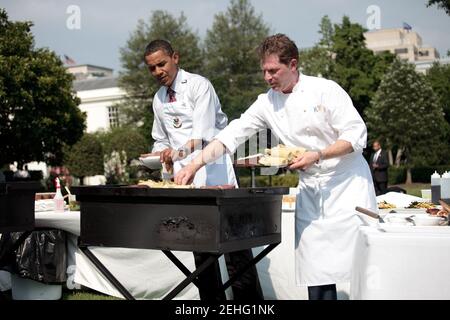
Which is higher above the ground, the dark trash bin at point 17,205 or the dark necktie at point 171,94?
the dark necktie at point 171,94

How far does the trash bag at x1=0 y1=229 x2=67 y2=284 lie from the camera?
214 inches

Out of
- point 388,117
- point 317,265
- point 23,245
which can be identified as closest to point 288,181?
point 388,117

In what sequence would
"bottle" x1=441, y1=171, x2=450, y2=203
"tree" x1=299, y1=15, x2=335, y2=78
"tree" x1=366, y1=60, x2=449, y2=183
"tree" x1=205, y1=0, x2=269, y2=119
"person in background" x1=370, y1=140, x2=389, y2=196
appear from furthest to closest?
1. "tree" x1=205, y1=0, x2=269, y2=119
2. "tree" x1=299, y1=15, x2=335, y2=78
3. "tree" x1=366, y1=60, x2=449, y2=183
4. "person in background" x1=370, y1=140, x2=389, y2=196
5. "bottle" x1=441, y1=171, x2=450, y2=203

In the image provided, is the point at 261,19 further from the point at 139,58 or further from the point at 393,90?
the point at 393,90

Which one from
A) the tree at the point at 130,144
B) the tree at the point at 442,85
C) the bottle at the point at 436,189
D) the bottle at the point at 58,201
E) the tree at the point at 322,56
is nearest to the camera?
the bottle at the point at 436,189

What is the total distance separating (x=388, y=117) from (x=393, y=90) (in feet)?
4.85

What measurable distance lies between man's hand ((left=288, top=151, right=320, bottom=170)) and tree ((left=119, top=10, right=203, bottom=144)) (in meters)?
43.1

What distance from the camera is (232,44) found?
1836 inches

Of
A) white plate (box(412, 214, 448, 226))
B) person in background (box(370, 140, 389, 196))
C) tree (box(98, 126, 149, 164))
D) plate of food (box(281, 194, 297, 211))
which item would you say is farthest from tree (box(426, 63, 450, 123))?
white plate (box(412, 214, 448, 226))

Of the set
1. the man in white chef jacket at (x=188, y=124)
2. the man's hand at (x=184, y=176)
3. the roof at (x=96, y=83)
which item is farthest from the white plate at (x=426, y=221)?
the roof at (x=96, y=83)

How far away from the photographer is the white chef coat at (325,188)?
3291 mm

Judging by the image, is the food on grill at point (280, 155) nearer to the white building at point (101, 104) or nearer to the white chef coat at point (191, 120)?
the white chef coat at point (191, 120)

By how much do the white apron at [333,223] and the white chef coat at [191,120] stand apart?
1.02 meters

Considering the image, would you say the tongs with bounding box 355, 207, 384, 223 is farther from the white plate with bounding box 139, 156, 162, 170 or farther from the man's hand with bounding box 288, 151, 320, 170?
the white plate with bounding box 139, 156, 162, 170
